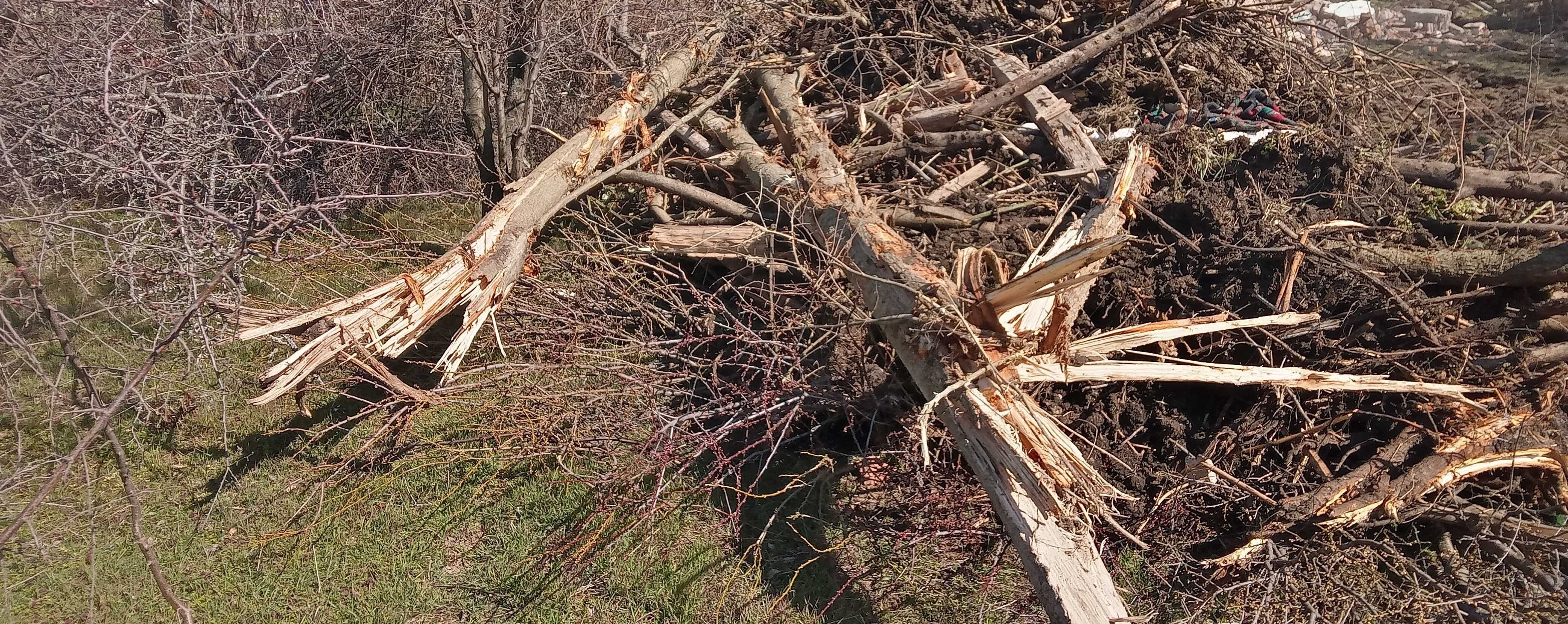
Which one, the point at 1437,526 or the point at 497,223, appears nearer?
the point at 1437,526

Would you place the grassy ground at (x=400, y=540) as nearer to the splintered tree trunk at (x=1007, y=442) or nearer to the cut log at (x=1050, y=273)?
the splintered tree trunk at (x=1007, y=442)

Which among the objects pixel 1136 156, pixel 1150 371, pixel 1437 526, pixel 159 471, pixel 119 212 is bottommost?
pixel 1437 526

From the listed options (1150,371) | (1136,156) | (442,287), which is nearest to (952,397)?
(1150,371)

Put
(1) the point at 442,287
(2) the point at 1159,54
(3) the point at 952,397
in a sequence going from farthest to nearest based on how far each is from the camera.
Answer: (2) the point at 1159,54 → (1) the point at 442,287 → (3) the point at 952,397

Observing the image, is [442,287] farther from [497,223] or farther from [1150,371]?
[1150,371]

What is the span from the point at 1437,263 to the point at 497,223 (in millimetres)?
4408

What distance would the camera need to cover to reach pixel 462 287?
4004 millimetres

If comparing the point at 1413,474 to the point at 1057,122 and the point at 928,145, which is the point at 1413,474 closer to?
the point at 1057,122

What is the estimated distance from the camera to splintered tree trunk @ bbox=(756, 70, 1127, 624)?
2.91m

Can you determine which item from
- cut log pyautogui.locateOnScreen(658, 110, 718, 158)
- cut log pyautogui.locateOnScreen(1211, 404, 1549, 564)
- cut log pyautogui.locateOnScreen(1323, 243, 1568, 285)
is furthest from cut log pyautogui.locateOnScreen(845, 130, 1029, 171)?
cut log pyautogui.locateOnScreen(1211, 404, 1549, 564)

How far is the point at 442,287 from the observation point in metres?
3.90

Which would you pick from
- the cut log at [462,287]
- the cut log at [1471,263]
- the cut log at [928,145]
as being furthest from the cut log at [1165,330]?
the cut log at [462,287]

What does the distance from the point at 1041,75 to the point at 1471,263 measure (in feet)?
7.61

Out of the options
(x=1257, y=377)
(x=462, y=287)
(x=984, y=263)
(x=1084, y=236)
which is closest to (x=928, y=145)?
(x=984, y=263)
